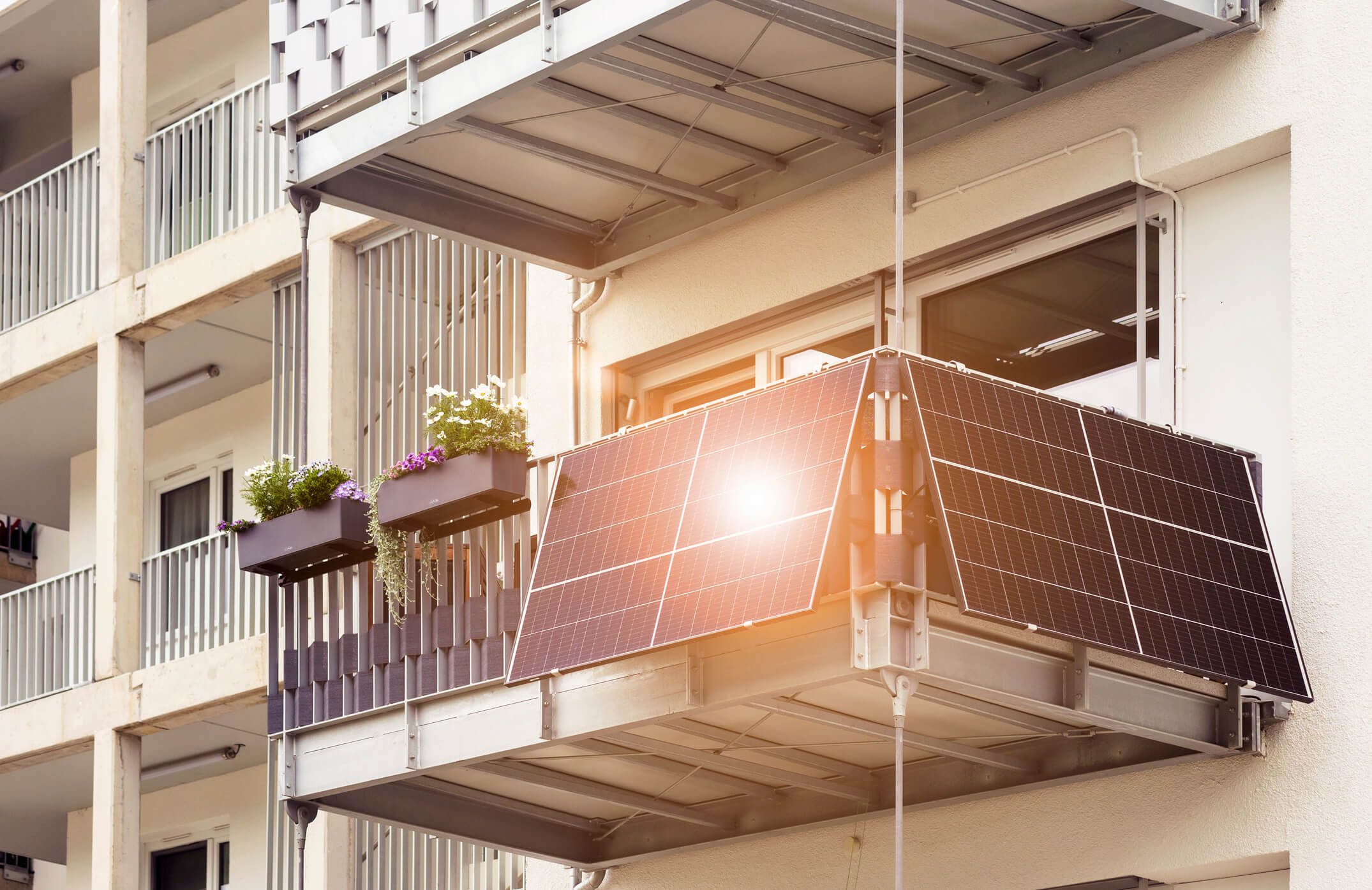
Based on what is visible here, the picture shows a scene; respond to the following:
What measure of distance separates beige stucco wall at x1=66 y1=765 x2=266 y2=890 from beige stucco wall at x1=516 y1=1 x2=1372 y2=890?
8.49 m

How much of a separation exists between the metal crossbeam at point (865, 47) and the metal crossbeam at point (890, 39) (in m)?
0.01

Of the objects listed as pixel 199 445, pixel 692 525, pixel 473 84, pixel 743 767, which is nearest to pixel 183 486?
pixel 199 445

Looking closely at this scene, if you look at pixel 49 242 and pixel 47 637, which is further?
pixel 49 242

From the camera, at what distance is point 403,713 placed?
11625mm

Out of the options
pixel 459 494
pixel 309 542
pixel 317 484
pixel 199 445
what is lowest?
pixel 309 542

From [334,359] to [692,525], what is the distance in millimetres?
7893

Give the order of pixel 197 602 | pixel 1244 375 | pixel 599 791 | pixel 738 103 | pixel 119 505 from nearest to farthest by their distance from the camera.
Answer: pixel 1244 375, pixel 738 103, pixel 599 791, pixel 197 602, pixel 119 505

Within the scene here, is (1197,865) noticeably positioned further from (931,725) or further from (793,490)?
(793,490)

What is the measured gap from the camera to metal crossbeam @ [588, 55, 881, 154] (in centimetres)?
1120

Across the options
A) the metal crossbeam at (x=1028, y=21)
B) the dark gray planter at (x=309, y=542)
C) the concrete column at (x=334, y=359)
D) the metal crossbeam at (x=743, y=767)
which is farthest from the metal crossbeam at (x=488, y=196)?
the concrete column at (x=334, y=359)

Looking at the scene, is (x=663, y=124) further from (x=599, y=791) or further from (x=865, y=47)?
(x=599, y=791)

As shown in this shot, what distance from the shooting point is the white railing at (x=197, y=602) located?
1844 centimetres

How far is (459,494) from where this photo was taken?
448 inches

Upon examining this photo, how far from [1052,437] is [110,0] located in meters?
12.8
